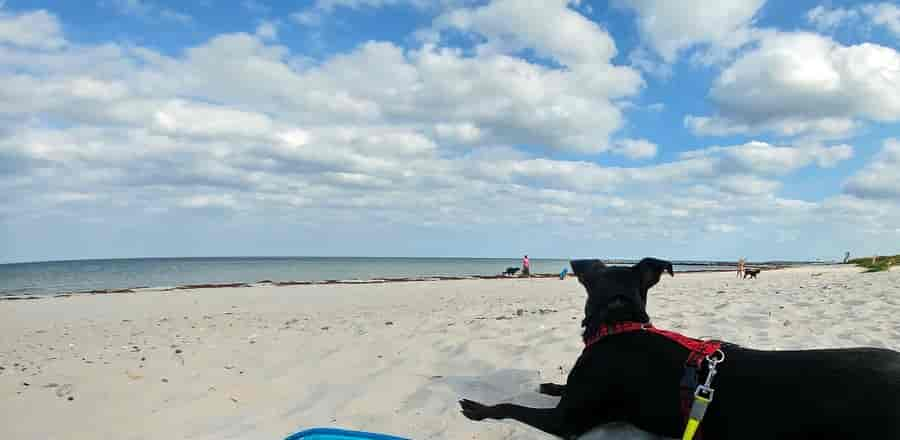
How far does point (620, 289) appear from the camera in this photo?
3.93 m

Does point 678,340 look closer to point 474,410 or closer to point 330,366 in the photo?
point 474,410

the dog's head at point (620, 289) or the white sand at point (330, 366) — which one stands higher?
the dog's head at point (620, 289)

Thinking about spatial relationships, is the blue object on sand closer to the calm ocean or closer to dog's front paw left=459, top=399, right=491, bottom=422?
dog's front paw left=459, top=399, right=491, bottom=422

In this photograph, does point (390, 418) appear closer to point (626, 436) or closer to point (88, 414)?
point (626, 436)

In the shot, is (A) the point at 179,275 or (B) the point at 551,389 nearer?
(B) the point at 551,389

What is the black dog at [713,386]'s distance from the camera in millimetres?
2455

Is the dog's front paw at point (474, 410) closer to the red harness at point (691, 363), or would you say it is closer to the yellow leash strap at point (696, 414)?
the red harness at point (691, 363)

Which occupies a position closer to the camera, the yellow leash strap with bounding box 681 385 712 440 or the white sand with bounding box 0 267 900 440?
the yellow leash strap with bounding box 681 385 712 440

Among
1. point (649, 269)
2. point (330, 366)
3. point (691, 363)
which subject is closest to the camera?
point (691, 363)

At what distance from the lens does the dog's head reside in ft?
12.3

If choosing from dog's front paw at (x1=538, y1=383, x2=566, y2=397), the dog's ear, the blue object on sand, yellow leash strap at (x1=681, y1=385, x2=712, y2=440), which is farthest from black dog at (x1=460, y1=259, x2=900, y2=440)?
the blue object on sand

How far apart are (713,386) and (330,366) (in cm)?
415

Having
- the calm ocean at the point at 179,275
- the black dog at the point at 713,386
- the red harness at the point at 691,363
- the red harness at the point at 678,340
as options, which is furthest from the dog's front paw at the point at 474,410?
the calm ocean at the point at 179,275

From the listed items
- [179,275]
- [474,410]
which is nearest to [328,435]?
[474,410]
